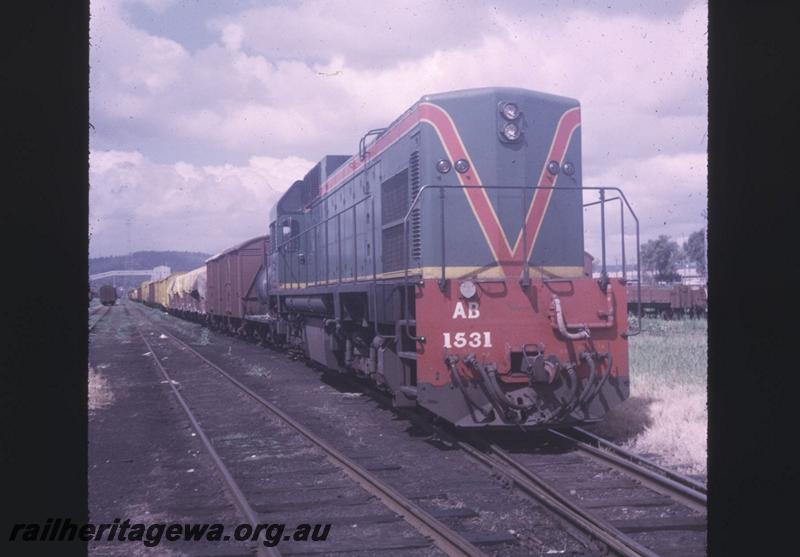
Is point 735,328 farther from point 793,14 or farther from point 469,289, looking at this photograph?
point 469,289

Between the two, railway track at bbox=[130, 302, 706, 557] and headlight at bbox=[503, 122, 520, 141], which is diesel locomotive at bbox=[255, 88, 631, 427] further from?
railway track at bbox=[130, 302, 706, 557]

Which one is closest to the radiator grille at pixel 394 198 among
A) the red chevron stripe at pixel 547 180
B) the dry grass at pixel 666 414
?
the red chevron stripe at pixel 547 180

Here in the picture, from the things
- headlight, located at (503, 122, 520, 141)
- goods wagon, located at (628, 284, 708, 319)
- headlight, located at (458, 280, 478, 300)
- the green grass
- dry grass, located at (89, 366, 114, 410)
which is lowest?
dry grass, located at (89, 366, 114, 410)

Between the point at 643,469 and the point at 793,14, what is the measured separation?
5.28m

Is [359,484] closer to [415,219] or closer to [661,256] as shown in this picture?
[415,219]

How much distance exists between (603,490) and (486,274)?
2.94 metres

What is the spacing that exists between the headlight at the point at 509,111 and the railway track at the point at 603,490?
3573 mm

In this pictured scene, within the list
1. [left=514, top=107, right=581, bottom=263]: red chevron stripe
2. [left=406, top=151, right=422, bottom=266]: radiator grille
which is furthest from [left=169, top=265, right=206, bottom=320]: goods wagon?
[left=514, top=107, right=581, bottom=263]: red chevron stripe

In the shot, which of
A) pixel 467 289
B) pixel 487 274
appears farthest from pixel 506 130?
pixel 467 289

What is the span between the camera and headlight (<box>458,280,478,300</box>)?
7277 mm

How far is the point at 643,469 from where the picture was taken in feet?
20.0

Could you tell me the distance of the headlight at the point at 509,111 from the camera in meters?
8.11
